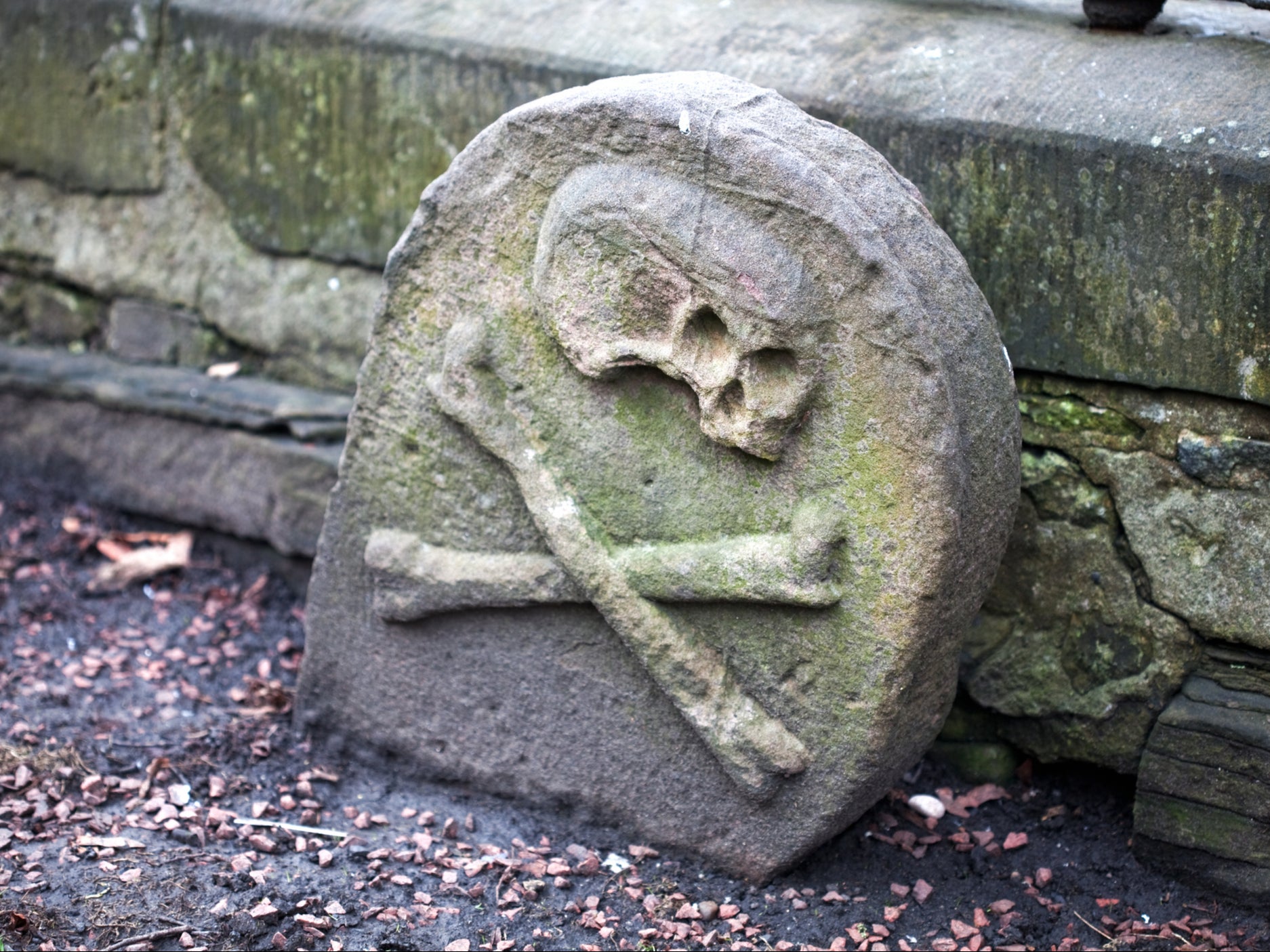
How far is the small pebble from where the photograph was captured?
2.45 m

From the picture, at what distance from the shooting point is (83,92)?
11.4 ft

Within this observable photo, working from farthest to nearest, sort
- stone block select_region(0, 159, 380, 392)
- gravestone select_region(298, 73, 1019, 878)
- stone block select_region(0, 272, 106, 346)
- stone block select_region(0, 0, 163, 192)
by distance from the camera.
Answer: stone block select_region(0, 272, 106, 346) < stone block select_region(0, 0, 163, 192) < stone block select_region(0, 159, 380, 392) < gravestone select_region(298, 73, 1019, 878)

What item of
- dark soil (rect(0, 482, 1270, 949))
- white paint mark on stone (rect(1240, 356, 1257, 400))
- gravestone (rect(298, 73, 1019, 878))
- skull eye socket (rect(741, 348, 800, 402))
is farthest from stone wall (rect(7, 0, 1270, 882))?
skull eye socket (rect(741, 348, 800, 402))

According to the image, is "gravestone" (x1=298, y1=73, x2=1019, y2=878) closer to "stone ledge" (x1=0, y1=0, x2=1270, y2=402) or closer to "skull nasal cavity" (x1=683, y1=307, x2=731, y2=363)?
"skull nasal cavity" (x1=683, y1=307, x2=731, y2=363)

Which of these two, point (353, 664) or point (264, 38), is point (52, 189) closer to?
point (264, 38)

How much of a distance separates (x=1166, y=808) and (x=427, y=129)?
1946mm

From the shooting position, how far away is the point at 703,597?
6.88ft

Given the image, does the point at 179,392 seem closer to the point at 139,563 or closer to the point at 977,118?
the point at 139,563

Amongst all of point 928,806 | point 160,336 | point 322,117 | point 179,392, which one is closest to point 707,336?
point 928,806

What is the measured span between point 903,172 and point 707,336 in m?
0.60

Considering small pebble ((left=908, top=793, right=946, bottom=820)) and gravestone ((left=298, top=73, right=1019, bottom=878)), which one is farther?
small pebble ((left=908, top=793, right=946, bottom=820))

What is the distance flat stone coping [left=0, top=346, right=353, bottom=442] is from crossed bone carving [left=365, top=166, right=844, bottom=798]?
3.03 ft

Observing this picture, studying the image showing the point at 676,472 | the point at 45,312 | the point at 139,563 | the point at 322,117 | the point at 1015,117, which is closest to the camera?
the point at 676,472

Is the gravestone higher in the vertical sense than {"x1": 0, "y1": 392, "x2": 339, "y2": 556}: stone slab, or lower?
higher
